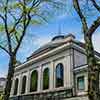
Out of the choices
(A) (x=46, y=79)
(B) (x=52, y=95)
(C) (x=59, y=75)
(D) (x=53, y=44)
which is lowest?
(B) (x=52, y=95)

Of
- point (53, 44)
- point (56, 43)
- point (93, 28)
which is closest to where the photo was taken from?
point (93, 28)

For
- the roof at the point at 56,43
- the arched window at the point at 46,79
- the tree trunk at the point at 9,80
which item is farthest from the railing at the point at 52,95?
the tree trunk at the point at 9,80

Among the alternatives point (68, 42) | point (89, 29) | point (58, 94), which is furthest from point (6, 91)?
point (68, 42)

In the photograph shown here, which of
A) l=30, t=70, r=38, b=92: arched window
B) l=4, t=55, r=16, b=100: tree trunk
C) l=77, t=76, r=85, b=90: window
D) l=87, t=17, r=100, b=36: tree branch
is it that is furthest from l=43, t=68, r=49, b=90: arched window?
l=87, t=17, r=100, b=36: tree branch

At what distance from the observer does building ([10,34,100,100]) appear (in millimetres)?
25922

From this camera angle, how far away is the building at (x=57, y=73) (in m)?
25.9

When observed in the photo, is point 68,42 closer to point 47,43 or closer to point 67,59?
point 67,59

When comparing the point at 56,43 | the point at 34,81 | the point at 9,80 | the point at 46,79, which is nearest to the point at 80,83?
the point at 46,79

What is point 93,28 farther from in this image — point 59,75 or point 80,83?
point 59,75

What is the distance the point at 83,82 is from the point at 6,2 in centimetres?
1111

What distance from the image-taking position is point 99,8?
34.4ft

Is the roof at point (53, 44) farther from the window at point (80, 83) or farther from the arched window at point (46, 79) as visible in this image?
the window at point (80, 83)

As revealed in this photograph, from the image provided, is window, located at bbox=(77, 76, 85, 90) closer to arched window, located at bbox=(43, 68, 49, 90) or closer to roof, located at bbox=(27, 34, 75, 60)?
arched window, located at bbox=(43, 68, 49, 90)

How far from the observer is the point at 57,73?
28953 millimetres
